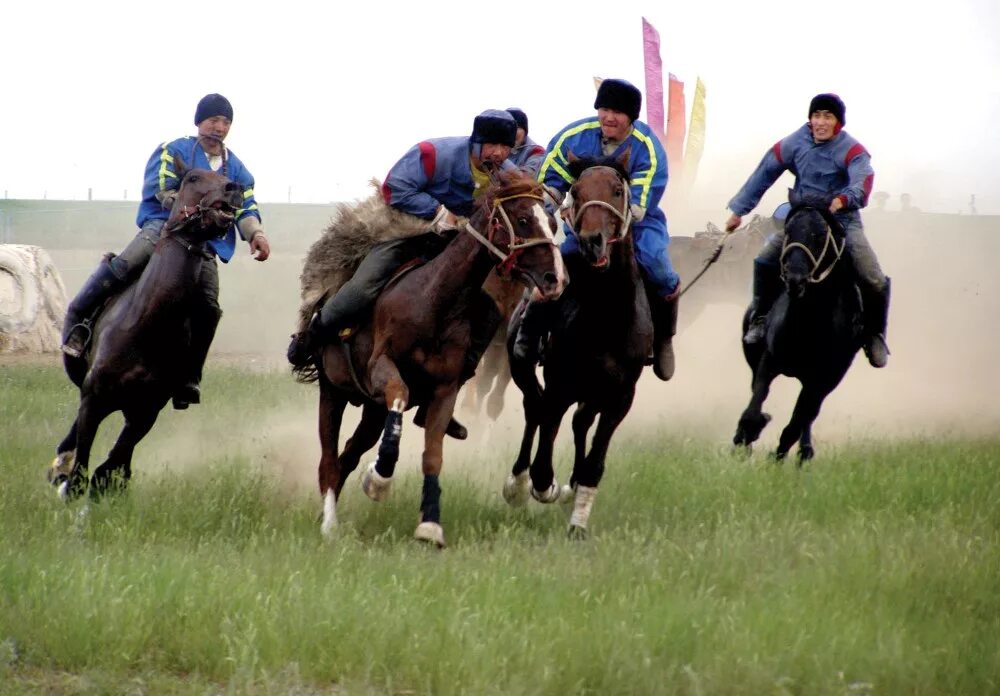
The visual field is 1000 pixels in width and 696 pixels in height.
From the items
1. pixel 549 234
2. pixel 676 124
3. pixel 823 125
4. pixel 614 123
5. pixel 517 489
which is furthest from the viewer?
pixel 676 124

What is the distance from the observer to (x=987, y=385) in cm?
2017

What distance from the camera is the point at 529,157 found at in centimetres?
1103

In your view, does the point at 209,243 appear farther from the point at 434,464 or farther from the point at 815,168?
the point at 815,168

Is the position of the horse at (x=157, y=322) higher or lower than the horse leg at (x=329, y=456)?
higher

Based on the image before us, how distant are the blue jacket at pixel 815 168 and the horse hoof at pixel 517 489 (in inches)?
121

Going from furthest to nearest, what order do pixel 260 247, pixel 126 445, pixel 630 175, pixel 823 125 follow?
pixel 823 125, pixel 126 445, pixel 260 247, pixel 630 175

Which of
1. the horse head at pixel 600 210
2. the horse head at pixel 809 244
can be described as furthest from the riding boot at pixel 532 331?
the horse head at pixel 809 244

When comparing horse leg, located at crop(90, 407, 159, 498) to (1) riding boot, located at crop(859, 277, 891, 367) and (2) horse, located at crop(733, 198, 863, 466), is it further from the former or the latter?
(1) riding boot, located at crop(859, 277, 891, 367)

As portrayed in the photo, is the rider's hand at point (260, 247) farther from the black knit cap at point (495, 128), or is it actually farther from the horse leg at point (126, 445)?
the black knit cap at point (495, 128)

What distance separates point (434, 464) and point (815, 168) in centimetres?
485

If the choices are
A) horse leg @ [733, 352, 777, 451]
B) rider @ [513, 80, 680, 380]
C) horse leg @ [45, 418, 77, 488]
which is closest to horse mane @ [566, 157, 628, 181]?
rider @ [513, 80, 680, 380]

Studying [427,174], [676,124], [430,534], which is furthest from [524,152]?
[676,124]

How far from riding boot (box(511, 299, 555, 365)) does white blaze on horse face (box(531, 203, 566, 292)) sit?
1290mm

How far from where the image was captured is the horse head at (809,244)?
11250mm
